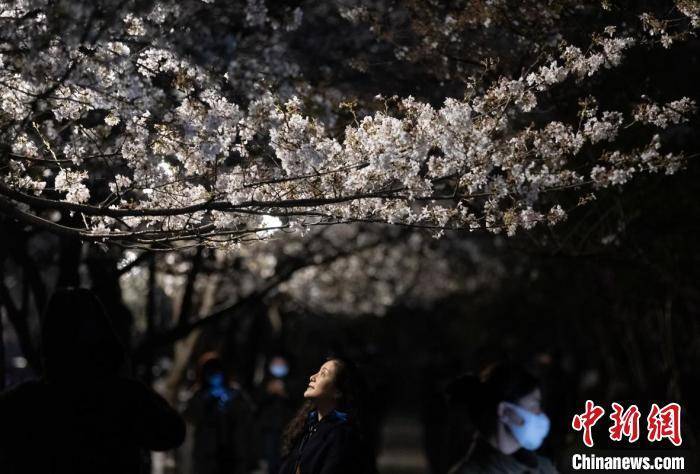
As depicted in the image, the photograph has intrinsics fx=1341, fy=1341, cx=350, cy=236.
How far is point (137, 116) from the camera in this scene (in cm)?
820

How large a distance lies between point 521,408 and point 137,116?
301cm

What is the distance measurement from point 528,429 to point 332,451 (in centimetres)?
176

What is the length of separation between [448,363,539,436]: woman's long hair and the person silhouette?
10.3ft

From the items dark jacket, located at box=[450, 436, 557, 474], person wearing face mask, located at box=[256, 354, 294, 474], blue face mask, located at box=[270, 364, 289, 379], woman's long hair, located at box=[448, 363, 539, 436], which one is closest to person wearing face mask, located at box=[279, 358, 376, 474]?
dark jacket, located at box=[450, 436, 557, 474]

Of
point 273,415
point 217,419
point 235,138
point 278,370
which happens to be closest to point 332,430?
point 235,138

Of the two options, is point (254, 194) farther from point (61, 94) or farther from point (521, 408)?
point (521, 408)

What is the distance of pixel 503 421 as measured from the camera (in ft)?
27.4

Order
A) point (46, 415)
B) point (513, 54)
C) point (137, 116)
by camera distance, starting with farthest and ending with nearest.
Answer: point (513, 54)
point (137, 116)
point (46, 415)

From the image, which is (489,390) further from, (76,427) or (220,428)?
(220,428)

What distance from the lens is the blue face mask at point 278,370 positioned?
A: 19141 millimetres

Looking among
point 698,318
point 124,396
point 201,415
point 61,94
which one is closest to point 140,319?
point 698,318

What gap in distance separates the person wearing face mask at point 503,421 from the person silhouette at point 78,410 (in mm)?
2962

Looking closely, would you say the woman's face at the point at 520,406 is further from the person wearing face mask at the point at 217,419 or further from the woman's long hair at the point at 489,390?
the person wearing face mask at the point at 217,419
